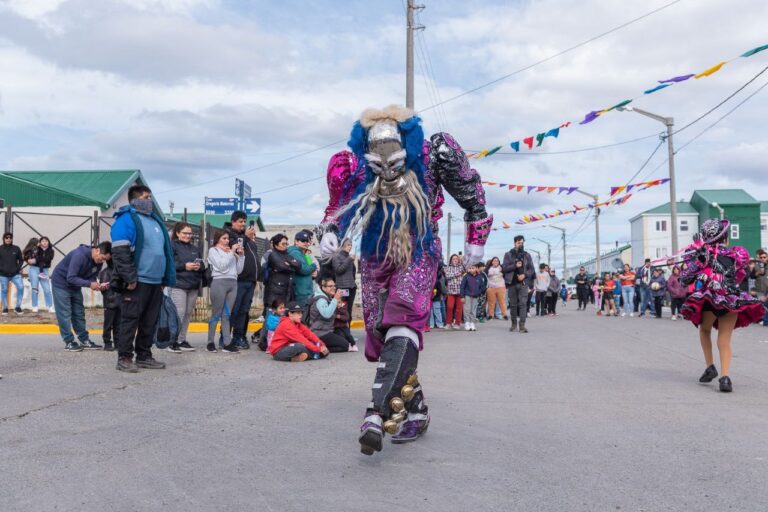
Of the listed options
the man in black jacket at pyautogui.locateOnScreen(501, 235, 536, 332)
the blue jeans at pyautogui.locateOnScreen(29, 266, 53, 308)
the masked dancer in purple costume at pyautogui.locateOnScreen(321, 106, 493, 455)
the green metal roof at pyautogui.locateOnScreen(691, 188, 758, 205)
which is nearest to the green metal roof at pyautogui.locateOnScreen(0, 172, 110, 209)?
the blue jeans at pyautogui.locateOnScreen(29, 266, 53, 308)

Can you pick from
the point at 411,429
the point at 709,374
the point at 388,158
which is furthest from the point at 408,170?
the point at 709,374

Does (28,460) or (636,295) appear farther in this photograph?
(636,295)

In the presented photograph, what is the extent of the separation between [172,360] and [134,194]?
7.03 feet

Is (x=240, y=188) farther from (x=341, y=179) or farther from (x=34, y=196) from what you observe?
(x=341, y=179)

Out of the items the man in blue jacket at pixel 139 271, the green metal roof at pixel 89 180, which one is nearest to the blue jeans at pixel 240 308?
the man in blue jacket at pixel 139 271

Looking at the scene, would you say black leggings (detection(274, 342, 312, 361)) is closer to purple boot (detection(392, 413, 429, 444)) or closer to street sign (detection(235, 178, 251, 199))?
purple boot (detection(392, 413, 429, 444))

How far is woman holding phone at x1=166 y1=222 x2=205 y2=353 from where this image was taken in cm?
882

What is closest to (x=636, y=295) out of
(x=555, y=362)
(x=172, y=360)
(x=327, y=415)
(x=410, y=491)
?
(x=555, y=362)

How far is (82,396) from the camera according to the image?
5516 millimetres

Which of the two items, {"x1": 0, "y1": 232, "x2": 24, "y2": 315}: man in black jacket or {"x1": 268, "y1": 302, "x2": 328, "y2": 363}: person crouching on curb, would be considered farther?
{"x1": 0, "y1": 232, "x2": 24, "y2": 315}: man in black jacket

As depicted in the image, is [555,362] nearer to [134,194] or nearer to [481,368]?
[481,368]

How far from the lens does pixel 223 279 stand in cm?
910

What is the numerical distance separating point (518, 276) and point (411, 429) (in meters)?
9.82

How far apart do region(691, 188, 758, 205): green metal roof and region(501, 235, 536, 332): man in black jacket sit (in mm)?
58451
